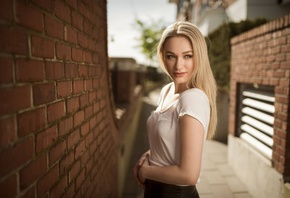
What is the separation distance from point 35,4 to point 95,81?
1.16 metres

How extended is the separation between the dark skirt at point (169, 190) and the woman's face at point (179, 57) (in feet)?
2.23

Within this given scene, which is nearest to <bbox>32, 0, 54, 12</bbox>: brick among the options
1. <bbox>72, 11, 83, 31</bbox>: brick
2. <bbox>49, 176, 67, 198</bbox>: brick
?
<bbox>72, 11, 83, 31</bbox>: brick

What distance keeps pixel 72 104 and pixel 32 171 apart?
0.57 metres

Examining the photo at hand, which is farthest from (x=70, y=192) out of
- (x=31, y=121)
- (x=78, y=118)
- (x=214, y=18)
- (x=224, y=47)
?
(x=214, y=18)

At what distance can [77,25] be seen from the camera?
1.63 meters

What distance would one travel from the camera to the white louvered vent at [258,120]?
3883mm

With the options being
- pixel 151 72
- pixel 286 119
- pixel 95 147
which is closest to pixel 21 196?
pixel 95 147

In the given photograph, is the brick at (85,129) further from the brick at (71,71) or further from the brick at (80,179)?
the brick at (71,71)

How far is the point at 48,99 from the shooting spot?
3.76ft

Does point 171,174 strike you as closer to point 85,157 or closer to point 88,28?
point 85,157

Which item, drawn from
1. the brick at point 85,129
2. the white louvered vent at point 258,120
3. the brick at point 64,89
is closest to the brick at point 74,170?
the brick at point 85,129

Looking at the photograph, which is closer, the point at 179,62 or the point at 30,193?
the point at 30,193

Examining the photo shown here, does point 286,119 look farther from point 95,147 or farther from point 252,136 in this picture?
point 95,147

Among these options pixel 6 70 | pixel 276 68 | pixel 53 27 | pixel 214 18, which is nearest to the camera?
pixel 6 70
